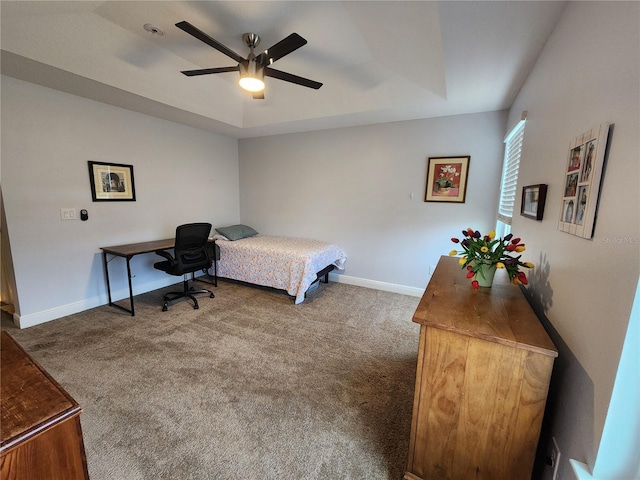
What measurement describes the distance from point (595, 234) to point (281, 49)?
84.3 inches

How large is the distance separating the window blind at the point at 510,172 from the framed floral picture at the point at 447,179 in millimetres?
411

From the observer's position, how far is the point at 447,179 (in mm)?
3445

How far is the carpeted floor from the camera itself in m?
1.45

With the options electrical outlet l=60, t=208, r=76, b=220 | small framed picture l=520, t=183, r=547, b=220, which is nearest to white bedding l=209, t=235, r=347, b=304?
electrical outlet l=60, t=208, r=76, b=220

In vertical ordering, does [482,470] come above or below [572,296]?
below

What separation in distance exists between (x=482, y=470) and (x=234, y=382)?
159 centimetres

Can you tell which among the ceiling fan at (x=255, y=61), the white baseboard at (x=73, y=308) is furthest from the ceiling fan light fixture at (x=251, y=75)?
the white baseboard at (x=73, y=308)

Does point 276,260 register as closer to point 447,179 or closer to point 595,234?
point 447,179

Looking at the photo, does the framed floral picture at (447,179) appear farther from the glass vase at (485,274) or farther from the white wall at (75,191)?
the white wall at (75,191)

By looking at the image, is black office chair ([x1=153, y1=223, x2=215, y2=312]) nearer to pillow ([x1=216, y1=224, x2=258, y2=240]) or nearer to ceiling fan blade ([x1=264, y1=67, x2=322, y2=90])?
pillow ([x1=216, y1=224, x2=258, y2=240])

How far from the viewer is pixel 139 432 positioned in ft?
5.24

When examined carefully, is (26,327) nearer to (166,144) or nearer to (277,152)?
(166,144)

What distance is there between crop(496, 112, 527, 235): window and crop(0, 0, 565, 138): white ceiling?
0.40m

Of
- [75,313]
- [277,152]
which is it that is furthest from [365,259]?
[75,313]
